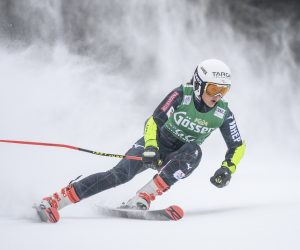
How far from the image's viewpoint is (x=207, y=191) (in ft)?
23.1

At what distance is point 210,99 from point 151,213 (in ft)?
3.70

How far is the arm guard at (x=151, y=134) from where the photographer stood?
4.65m

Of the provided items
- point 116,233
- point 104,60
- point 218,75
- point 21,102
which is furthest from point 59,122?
point 116,233

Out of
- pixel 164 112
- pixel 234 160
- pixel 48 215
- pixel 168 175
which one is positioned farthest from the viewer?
pixel 234 160

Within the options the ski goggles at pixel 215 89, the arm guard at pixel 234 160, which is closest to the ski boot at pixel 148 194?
the arm guard at pixel 234 160

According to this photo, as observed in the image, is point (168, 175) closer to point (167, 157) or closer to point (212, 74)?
point (167, 157)

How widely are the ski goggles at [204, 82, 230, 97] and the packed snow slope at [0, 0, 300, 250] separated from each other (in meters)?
1.02

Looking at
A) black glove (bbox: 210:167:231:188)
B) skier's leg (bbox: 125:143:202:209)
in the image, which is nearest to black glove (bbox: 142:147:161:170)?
skier's leg (bbox: 125:143:202:209)

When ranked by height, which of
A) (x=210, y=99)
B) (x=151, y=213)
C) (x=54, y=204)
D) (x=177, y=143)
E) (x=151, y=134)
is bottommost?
(x=54, y=204)

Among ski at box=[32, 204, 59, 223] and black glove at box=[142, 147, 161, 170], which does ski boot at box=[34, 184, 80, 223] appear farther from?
black glove at box=[142, 147, 161, 170]

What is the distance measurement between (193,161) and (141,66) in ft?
31.1

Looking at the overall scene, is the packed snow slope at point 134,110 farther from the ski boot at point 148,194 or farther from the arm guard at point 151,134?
the arm guard at point 151,134

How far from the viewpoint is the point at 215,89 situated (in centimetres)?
472

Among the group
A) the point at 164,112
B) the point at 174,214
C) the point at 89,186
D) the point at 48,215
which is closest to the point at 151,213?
the point at 174,214
